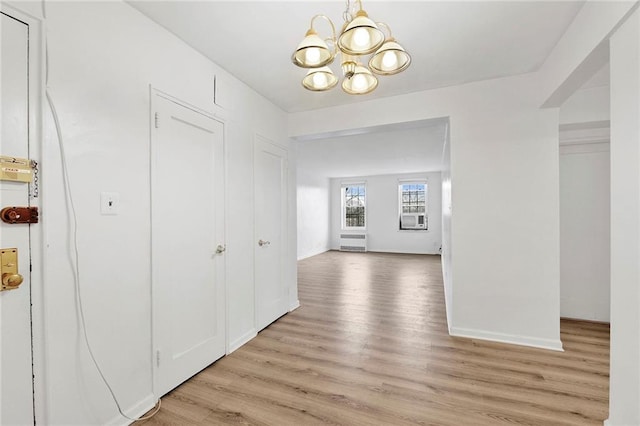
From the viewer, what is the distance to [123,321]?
1.73m

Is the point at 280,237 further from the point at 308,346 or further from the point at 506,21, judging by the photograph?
the point at 506,21

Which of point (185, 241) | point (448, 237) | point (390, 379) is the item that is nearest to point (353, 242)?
point (448, 237)

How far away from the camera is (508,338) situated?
2.79 m

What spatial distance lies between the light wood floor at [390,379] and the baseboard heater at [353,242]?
5788 mm

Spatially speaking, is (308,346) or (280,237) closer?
(308,346)

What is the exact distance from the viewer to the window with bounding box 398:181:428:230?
8.85m

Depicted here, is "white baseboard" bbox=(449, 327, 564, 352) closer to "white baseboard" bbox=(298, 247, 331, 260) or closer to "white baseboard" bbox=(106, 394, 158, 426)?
"white baseboard" bbox=(106, 394, 158, 426)

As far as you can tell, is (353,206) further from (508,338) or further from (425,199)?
(508,338)

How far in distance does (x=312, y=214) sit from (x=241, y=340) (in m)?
6.28

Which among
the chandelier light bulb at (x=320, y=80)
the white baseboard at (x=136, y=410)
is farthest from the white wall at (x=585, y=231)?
the white baseboard at (x=136, y=410)

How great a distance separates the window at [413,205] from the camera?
8.85 meters

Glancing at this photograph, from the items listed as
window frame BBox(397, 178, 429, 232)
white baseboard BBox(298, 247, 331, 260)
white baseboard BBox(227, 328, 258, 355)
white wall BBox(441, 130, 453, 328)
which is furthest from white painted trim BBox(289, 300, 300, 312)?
window frame BBox(397, 178, 429, 232)
